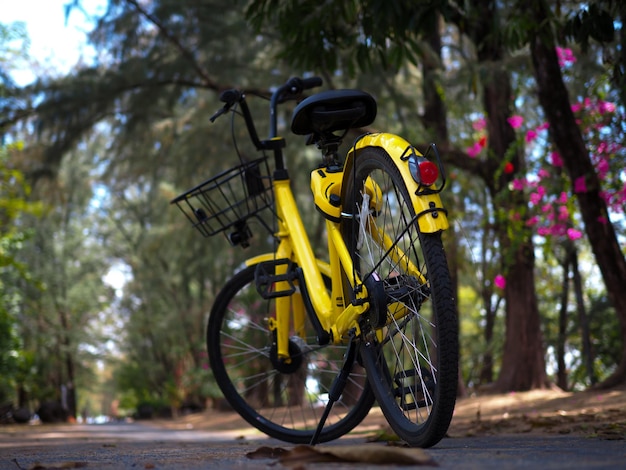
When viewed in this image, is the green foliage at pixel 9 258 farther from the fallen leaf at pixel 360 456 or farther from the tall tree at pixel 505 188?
the fallen leaf at pixel 360 456

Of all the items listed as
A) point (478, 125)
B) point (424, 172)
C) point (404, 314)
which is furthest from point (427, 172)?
point (478, 125)

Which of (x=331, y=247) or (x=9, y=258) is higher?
(x=9, y=258)

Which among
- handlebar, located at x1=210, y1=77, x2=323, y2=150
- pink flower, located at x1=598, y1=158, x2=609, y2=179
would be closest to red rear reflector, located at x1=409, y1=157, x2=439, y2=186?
handlebar, located at x1=210, y1=77, x2=323, y2=150

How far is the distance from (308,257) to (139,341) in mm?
23443

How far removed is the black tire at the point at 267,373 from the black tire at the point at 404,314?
65cm

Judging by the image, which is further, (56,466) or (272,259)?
(272,259)

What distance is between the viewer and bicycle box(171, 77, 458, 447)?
102 inches

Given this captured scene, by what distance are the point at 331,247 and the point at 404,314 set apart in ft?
2.07

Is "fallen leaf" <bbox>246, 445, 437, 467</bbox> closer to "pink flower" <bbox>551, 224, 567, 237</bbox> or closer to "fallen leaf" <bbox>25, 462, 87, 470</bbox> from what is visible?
"fallen leaf" <bbox>25, 462, 87, 470</bbox>

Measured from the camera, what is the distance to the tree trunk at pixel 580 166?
658 cm

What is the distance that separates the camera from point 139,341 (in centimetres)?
2608

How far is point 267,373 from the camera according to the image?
4285mm

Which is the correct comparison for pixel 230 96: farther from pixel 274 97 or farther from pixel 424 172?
pixel 424 172

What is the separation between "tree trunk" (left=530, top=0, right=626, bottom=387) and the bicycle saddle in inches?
138
